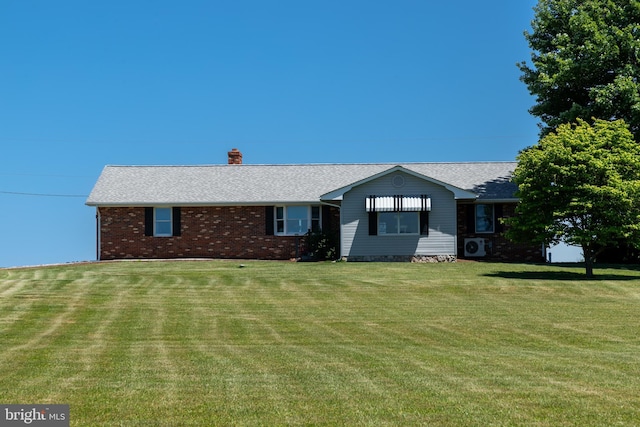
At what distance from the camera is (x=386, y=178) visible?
3897 centimetres

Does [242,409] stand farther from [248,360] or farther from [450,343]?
[450,343]

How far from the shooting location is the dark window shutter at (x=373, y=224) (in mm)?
38938

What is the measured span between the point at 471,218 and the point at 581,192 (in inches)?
374

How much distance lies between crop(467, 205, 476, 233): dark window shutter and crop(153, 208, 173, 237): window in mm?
14826

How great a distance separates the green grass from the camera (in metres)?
9.83

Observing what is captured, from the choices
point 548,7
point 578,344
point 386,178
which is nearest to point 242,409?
point 578,344

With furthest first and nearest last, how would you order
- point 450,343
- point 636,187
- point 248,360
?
point 636,187 < point 450,343 < point 248,360

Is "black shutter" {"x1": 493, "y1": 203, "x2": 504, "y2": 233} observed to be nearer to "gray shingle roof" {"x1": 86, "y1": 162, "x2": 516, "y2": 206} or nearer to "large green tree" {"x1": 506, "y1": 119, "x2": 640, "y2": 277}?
"gray shingle roof" {"x1": 86, "y1": 162, "x2": 516, "y2": 206}

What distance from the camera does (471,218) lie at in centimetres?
4138

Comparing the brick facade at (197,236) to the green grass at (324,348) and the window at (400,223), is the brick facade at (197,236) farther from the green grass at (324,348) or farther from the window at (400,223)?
the green grass at (324,348)

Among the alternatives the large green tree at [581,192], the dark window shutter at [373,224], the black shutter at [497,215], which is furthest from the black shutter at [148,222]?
the large green tree at [581,192]

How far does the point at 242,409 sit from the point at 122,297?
1611cm

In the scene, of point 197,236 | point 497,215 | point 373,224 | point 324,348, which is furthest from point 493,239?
point 324,348

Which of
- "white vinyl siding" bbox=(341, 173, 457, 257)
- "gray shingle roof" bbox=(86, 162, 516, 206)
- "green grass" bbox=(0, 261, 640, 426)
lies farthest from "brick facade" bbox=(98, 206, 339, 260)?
"green grass" bbox=(0, 261, 640, 426)
